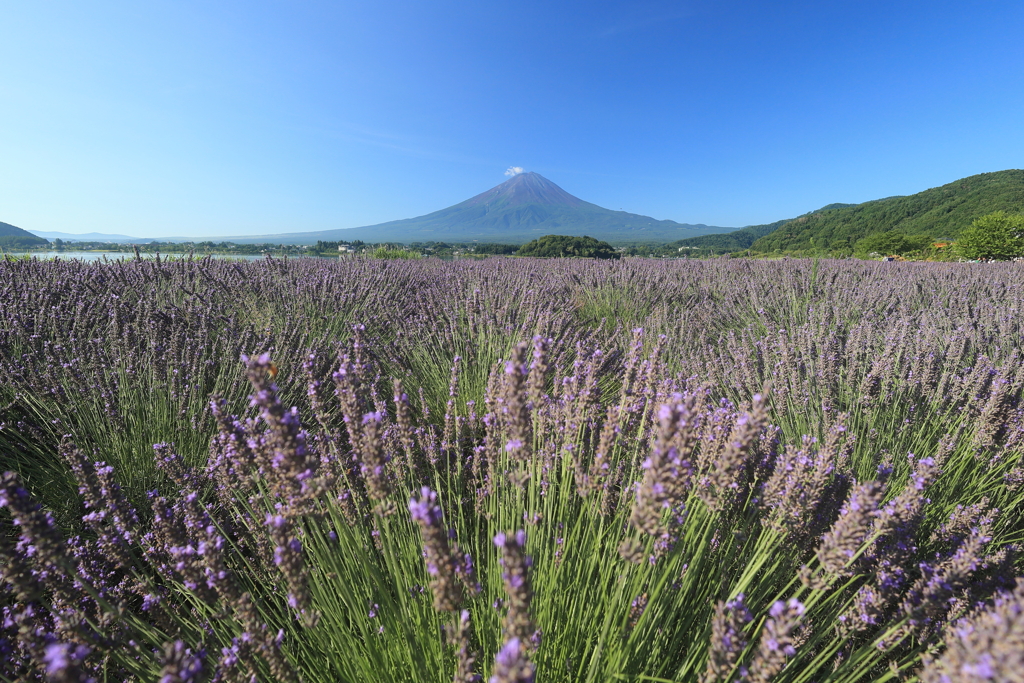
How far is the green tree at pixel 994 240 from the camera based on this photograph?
1905cm

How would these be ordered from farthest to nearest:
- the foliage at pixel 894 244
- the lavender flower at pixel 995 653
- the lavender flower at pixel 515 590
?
the foliage at pixel 894 244
the lavender flower at pixel 515 590
the lavender flower at pixel 995 653

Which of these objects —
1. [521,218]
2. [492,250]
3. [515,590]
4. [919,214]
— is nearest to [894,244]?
[919,214]

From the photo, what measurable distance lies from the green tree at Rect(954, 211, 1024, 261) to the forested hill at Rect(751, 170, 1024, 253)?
10.4 m

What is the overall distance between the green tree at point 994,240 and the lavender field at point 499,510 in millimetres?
25148

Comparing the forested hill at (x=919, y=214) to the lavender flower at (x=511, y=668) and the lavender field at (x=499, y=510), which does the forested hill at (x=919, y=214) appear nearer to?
the lavender field at (x=499, y=510)

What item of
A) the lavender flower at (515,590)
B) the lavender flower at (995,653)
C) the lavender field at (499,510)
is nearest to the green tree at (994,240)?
the lavender field at (499,510)

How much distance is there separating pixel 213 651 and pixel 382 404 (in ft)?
2.58

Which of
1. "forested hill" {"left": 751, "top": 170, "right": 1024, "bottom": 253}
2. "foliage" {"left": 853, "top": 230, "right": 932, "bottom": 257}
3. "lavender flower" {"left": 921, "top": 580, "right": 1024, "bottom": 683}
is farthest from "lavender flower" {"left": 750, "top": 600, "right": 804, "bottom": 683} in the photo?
"forested hill" {"left": 751, "top": 170, "right": 1024, "bottom": 253}

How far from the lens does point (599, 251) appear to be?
1908cm

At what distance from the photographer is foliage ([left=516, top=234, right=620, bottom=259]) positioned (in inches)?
724

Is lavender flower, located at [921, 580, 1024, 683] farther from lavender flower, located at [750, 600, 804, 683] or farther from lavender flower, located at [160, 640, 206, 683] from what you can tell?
lavender flower, located at [160, 640, 206, 683]

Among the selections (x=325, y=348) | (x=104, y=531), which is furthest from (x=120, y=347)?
(x=104, y=531)

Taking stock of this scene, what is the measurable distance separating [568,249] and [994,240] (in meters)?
20.5

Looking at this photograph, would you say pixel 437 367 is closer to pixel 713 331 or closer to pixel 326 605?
pixel 326 605
